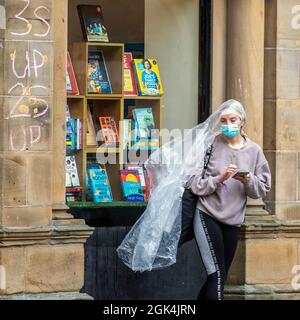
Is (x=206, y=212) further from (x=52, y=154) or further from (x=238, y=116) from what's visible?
(x=52, y=154)

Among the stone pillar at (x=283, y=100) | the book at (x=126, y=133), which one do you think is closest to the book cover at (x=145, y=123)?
the book at (x=126, y=133)

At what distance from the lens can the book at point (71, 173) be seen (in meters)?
10.3

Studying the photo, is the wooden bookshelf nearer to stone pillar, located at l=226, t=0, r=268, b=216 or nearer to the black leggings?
stone pillar, located at l=226, t=0, r=268, b=216

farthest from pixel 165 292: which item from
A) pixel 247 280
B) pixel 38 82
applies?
pixel 38 82

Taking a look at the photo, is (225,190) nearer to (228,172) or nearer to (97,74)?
(228,172)

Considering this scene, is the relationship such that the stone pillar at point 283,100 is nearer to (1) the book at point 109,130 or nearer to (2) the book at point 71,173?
(1) the book at point 109,130

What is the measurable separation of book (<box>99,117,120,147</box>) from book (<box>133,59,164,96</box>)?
39 centimetres

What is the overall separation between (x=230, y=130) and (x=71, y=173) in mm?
1790

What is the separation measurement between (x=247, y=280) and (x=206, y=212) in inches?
53.0

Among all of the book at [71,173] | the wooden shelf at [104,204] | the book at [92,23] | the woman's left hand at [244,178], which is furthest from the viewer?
the book at [92,23]

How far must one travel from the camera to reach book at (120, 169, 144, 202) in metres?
10.5

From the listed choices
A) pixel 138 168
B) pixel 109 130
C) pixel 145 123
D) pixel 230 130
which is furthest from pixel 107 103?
pixel 230 130

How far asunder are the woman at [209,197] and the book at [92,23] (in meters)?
1.37

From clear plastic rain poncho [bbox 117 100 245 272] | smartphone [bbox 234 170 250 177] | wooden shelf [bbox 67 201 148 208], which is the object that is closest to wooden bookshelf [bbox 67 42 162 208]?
wooden shelf [bbox 67 201 148 208]
